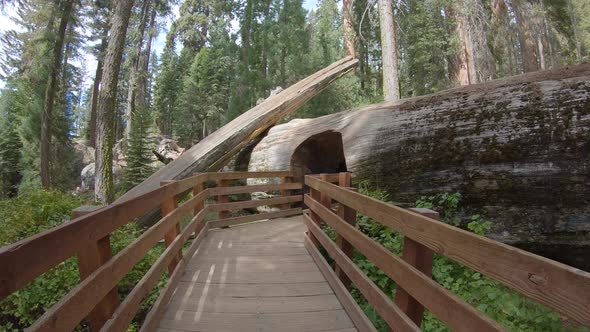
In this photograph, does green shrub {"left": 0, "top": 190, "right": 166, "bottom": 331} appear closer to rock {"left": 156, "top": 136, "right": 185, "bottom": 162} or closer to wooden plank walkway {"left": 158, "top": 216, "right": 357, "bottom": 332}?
wooden plank walkway {"left": 158, "top": 216, "right": 357, "bottom": 332}

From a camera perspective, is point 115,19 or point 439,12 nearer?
point 115,19

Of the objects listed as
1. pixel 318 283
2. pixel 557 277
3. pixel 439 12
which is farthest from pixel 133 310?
pixel 439 12

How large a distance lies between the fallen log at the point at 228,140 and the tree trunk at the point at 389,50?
2.10m

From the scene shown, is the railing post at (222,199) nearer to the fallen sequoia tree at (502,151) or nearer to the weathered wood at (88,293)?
the fallen sequoia tree at (502,151)

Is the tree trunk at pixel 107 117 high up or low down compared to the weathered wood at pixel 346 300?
up

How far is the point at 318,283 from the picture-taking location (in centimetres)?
364

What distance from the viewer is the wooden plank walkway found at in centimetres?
277

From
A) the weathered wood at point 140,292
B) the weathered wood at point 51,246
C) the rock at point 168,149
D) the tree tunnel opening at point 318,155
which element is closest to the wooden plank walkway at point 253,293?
the weathered wood at point 140,292

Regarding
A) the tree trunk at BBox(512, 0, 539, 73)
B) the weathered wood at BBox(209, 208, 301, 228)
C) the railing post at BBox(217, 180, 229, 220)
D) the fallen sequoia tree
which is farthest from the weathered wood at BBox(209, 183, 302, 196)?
the tree trunk at BBox(512, 0, 539, 73)

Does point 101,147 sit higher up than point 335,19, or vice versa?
point 335,19

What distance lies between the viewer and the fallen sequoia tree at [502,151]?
4.31 metres

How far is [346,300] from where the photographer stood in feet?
9.82

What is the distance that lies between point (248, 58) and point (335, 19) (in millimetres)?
7764

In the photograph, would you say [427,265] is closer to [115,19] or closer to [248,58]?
[115,19]
